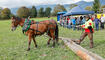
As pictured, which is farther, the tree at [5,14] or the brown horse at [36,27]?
the tree at [5,14]

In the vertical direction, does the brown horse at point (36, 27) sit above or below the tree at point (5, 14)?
above

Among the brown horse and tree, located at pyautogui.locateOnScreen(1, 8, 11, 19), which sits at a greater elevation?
the brown horse

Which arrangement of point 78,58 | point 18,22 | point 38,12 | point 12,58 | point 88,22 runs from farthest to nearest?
1. point 38,12
2. point 18,22
3. point 88,22
4. point 12,58
5. point 78,58

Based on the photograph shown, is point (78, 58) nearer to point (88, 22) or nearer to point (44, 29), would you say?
point (88, 22)

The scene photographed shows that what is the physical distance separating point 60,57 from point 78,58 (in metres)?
0.77

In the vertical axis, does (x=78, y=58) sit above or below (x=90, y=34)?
below

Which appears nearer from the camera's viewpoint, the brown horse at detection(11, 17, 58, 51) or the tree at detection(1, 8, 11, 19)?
the brown horse at detection(11, 17, 58, 51)

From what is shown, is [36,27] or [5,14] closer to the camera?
[36,27]

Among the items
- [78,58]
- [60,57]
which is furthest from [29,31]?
[78,58]

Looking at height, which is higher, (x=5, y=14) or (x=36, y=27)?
(x=36, y=27)

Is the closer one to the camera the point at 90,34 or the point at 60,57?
the point at 60,57

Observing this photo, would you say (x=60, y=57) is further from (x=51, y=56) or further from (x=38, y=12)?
(x=38, y=12)

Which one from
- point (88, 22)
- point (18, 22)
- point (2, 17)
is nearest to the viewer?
point (88, 22)

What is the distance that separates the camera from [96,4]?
6619cm
